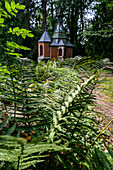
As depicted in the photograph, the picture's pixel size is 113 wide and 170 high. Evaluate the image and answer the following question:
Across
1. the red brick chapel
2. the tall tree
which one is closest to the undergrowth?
the tall tree

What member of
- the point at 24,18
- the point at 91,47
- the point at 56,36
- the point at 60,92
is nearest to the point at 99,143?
the point at 60,92

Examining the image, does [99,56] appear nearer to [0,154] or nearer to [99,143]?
[99,143]

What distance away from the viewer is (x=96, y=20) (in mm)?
8602

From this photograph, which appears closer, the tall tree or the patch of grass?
the patch of grass

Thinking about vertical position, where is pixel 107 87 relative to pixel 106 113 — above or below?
above

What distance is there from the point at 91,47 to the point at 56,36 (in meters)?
4.18

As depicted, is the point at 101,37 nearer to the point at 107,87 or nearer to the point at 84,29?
the point at 107,87

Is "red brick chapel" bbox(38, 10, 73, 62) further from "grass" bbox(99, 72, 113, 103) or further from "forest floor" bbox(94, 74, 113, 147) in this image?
"forest floor" bbox(94, 74, 113, 147)

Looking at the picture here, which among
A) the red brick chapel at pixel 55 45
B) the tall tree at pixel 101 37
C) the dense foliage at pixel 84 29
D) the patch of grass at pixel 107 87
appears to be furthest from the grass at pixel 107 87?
the red brick chapel at pixel 55 45

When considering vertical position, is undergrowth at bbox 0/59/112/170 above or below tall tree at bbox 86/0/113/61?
below

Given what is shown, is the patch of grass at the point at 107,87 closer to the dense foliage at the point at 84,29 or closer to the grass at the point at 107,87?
the grass at the point at 107,87

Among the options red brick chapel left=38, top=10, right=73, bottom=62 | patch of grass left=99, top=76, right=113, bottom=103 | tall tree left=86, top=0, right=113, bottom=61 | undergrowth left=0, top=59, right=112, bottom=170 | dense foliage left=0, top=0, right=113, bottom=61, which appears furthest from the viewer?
red brick chapel left=38, top=10, right=73, bottom=62

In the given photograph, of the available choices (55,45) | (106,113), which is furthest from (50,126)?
(55,45)

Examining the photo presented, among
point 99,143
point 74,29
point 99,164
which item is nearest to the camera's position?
point 99,164
